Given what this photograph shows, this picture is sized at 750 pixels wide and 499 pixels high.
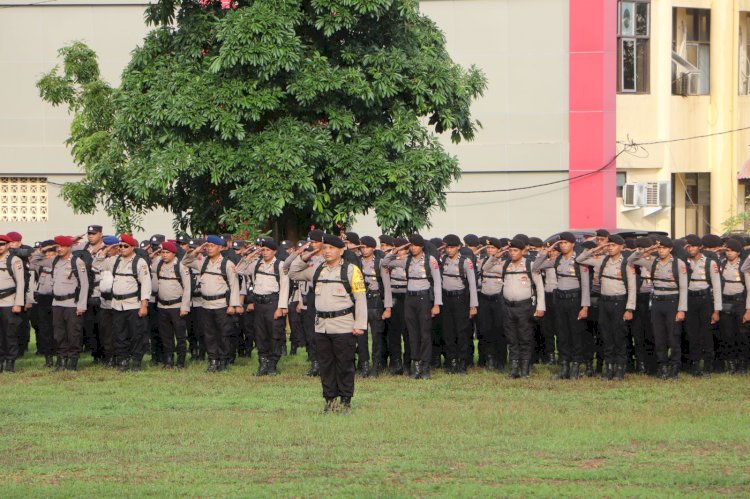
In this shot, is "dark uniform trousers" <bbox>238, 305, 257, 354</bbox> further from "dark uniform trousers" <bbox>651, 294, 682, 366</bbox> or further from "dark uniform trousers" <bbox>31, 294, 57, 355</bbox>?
"dark uniform trousers" <bbox>651, 294, 682, 366</bbox>

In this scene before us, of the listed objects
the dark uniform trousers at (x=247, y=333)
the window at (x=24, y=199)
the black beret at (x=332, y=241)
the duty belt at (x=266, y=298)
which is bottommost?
the dark uniform trousers at (x=247, y=333)

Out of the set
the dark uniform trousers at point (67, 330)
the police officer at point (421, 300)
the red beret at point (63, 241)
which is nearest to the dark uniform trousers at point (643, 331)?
the police officer at point (421, 300)

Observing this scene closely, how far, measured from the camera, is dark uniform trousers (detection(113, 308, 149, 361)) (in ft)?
65.3

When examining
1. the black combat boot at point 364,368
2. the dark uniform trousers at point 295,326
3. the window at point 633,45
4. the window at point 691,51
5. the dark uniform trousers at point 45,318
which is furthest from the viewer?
the window at point 691,51

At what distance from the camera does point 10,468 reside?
1190cm

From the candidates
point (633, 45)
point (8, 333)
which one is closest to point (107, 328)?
point (8, 333)

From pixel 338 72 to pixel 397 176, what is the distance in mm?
2090

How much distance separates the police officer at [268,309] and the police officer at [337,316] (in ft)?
13.5

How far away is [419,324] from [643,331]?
10.8ft

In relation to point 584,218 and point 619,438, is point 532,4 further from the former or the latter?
point 619,438

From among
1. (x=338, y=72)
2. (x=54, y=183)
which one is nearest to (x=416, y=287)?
(x=338, y=72)

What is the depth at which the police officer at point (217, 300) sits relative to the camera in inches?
784

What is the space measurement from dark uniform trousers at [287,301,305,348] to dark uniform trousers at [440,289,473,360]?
7.66ft

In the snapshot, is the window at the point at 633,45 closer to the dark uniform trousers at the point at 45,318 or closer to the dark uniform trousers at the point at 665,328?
the dark uniform trousers at the point at 665,328
